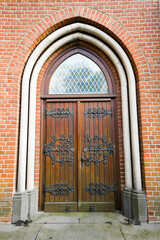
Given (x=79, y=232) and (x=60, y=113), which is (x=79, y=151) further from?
(x=79, y=232)

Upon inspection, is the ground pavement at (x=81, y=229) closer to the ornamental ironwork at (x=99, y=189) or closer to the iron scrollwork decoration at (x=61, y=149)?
the ornamental ironwork at (x=99, y=189)

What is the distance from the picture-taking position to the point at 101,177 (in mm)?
3100

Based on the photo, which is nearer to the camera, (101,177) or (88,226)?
(88,226)

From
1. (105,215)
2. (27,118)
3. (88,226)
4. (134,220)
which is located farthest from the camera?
(27,118)

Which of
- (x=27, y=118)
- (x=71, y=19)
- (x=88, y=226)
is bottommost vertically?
(x=88, y=226)

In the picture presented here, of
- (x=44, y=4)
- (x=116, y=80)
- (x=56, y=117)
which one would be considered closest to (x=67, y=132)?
(x=56, y=117)

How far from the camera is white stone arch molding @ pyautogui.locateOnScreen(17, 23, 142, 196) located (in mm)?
2895

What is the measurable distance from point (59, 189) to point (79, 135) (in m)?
1.18

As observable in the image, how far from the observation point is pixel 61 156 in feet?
10.3

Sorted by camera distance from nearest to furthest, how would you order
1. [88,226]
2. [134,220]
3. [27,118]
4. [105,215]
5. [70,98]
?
[88,226] → [134,220] → [105,215] → [27,118] → [70,98]

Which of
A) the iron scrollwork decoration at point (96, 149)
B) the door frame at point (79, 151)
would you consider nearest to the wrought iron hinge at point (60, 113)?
the door frame at point (79, 151)

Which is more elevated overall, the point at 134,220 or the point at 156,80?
the point at 156,80

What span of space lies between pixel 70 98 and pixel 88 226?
243 cm

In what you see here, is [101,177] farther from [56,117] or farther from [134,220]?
[56,117]
